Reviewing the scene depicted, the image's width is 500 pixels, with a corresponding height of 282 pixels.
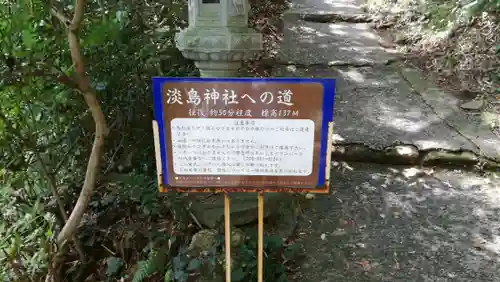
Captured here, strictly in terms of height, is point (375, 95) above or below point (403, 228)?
above

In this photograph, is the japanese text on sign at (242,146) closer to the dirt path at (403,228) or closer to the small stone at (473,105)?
the dirt path at (403,228)

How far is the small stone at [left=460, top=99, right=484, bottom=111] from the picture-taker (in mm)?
5090

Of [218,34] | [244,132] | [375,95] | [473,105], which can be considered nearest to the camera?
[244,132]

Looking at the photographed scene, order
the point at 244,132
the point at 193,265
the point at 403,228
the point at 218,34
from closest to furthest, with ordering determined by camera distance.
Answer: the point at 244,132 → the point at 193,265 → the point at 218,34 → the point at 403,228

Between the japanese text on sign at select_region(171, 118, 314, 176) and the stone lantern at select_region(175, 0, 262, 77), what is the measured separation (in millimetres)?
771

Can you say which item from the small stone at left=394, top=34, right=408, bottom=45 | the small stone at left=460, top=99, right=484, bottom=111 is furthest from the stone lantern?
the small stone at left=394, top=34, right=408, bottom=45

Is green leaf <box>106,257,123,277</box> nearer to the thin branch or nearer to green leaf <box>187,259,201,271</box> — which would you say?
green leaf <box>187,259,201,271</box>

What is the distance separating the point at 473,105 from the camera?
16.9 ft

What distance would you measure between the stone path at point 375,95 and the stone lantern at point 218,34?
2.18m

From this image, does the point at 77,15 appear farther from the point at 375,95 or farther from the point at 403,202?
the point at 375,95

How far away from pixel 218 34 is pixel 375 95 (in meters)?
3.73

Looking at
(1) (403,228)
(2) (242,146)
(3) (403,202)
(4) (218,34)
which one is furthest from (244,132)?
(3) (403,202)

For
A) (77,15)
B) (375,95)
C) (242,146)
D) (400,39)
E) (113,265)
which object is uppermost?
(77,15)

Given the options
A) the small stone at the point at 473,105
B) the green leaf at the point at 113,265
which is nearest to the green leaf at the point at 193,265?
the green leaf at the point at 113,265
